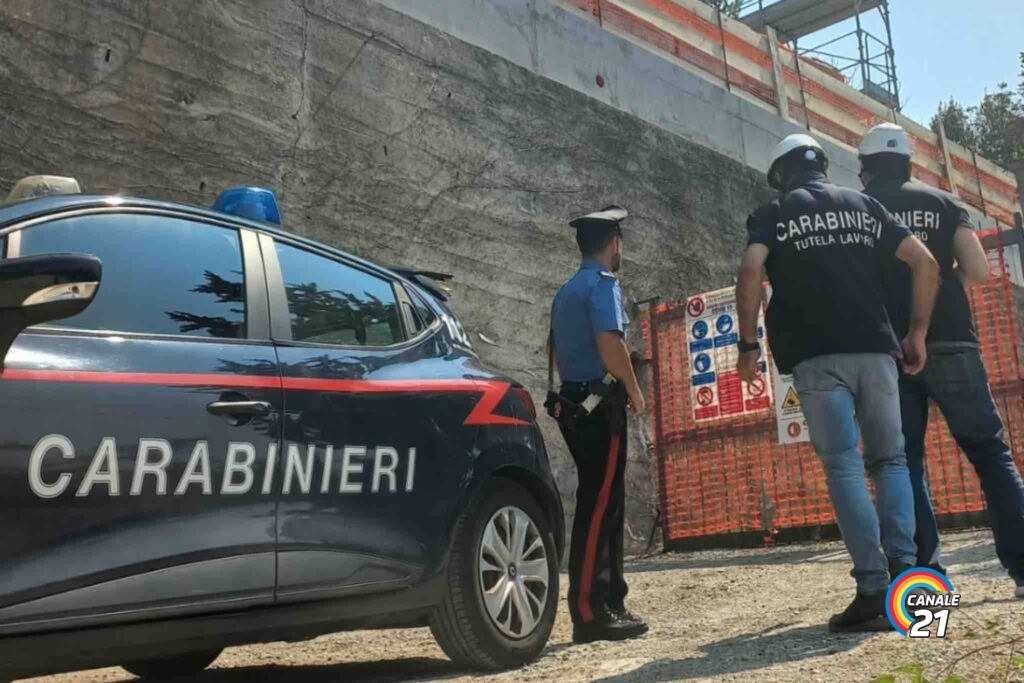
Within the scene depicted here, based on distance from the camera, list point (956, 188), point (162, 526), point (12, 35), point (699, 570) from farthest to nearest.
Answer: point (956, 188) → point (699, 570) → point (12, 35) → point (162, 526)

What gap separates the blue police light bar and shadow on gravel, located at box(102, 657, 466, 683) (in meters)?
1.68

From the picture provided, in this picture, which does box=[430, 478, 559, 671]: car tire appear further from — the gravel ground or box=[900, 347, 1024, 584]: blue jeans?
box=[900, 347, 1024, 584]: blue jeans

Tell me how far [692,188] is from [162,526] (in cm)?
888

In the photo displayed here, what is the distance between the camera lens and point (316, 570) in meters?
3.20

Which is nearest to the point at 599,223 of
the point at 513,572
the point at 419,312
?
the point at 419,312

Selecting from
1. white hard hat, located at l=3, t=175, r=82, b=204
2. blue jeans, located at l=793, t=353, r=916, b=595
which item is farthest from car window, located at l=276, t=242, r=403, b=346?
blue jeans, located at l=793, t=353, r=916, b=595

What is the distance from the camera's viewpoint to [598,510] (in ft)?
14.6

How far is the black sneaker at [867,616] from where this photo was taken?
3.61m

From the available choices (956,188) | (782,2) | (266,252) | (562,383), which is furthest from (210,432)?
(782,2)

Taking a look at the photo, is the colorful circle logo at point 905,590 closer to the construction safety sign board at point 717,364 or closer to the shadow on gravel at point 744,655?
the shadow on gravel at point 744,655

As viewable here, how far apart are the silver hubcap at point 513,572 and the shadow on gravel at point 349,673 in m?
0.26

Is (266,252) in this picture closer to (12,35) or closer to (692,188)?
(12,35)

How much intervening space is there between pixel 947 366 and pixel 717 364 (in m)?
4.25

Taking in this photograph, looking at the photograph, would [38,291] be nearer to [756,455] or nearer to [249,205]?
[249,205]
